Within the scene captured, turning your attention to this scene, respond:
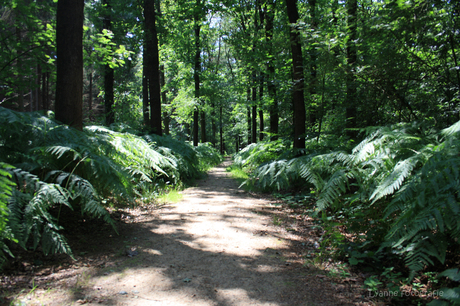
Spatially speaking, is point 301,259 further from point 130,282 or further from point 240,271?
point 130,282

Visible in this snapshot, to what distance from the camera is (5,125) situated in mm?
2811

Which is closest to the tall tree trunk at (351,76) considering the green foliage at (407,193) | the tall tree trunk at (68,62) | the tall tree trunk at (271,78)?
the green foliage at (407,193)

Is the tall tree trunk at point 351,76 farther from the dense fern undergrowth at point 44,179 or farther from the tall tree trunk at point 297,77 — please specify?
the dense fern undergrowth at point 44,179

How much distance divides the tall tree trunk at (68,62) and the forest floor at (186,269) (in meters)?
1.79

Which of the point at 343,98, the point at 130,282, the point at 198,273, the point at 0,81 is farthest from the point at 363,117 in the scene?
the point at 0,81

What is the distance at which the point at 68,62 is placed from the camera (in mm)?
3959

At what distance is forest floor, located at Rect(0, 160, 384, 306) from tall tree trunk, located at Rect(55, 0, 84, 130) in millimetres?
1794

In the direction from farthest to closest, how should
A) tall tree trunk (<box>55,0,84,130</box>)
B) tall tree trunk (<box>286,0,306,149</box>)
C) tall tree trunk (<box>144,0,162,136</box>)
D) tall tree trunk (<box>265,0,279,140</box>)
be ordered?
tall tree trunk (<box>265,0,279,140</box>)
tall tree trunk (<box>144,0,162,136</box>)
tall tree trunk (<box>286,0,306,149</box>)
tall tree trunk (<box>55,0,84,130</box>)

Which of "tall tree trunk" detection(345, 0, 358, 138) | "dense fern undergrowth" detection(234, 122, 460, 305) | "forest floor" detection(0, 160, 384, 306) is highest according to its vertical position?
"tall tree trunk" detection(345, 0, 358, 138)

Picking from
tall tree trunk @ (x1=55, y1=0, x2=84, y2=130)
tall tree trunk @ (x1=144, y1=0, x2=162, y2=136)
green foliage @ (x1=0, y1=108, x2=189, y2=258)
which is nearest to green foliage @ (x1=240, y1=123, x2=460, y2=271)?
green foliage @ (x1=0, y1=108, x2=189, y2=258)

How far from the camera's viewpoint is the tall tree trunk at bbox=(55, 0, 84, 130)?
3934mm

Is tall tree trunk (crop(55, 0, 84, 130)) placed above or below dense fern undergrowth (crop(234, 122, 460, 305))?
above

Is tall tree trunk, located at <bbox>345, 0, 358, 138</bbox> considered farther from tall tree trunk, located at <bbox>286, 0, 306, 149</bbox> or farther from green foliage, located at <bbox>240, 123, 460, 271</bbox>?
green foliage, located at <bbox>240, 123, 460, 271</bbox>

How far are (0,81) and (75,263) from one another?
20.0 feet
